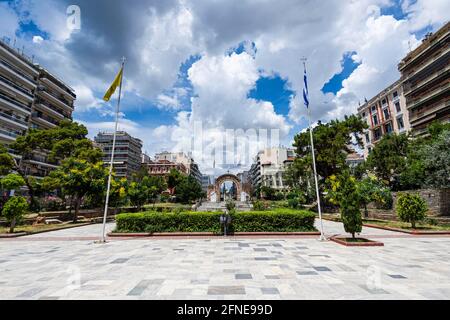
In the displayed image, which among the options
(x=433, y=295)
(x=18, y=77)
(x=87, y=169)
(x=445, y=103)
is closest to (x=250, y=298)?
(x=433, y=295)

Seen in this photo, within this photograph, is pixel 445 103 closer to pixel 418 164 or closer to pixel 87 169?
pixel 418 164

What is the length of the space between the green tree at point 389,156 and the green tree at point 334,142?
4043 mm

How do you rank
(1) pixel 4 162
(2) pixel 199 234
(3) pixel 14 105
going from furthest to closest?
(3) pixel 14 105 → (1) pixel 4 162 → (2) pixel 199 234

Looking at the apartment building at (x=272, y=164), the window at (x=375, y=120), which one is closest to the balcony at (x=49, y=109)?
the window at (x=375, y=120)

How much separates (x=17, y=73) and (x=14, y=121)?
350 inches

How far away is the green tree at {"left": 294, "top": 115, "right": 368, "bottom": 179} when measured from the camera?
35688mm

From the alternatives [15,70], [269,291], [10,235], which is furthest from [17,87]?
[269,291]

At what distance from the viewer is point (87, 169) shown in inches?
967

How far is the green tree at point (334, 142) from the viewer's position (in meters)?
35.7

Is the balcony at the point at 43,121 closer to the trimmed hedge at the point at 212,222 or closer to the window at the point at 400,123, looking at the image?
the trimmed hedge at the point at 212,222

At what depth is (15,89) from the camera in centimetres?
4012

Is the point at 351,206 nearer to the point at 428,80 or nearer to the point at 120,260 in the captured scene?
the point at 120,260

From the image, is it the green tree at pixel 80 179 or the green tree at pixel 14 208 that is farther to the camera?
the green tree at pixel 80 179
